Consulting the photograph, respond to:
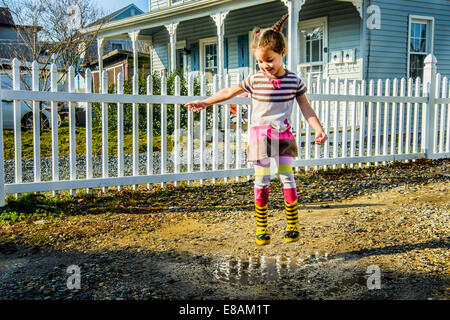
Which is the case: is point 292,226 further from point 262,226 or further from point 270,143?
point 270,143

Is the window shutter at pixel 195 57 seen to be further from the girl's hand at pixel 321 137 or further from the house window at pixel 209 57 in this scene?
the girl's hand at pixel 321 137

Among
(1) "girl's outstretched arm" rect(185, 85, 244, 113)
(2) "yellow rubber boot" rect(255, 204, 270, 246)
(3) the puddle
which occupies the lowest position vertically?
(3) the puddle

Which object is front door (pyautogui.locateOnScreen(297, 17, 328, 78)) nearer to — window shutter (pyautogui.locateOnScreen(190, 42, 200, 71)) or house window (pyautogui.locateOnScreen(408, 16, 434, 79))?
house window (pyautogui.locateOnScreen(408, 16, 434, 79))

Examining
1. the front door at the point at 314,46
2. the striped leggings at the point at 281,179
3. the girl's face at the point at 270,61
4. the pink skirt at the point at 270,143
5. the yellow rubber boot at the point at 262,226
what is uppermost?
the front door at the point at 314,46

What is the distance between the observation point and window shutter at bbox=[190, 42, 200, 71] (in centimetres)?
1745

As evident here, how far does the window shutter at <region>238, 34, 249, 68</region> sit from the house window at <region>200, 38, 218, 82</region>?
176 centimetres

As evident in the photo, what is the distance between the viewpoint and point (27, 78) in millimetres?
15102

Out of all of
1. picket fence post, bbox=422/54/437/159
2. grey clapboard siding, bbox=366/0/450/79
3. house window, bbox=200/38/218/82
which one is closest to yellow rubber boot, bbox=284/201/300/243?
picket fence post, bbox=422/54/437/159

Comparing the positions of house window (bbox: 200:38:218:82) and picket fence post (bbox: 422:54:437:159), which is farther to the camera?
house window (bbox: 200:38:218:82)

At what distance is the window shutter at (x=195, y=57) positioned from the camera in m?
17.5

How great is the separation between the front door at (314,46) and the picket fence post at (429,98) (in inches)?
191

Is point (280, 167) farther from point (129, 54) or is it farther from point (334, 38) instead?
point (129, 54)

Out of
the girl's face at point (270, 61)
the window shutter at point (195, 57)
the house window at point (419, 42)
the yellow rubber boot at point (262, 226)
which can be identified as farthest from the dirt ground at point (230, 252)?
the window shutter at point (195, 57)
